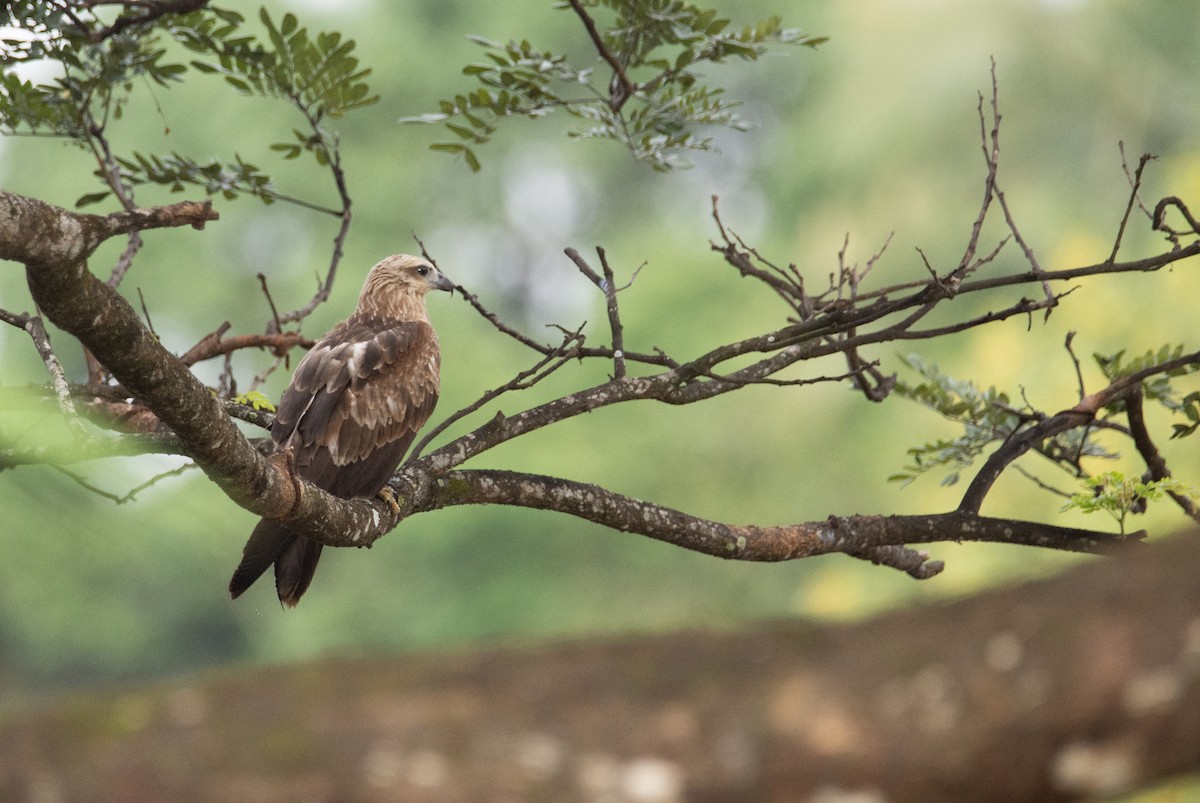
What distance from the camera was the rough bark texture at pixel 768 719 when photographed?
1668 mm

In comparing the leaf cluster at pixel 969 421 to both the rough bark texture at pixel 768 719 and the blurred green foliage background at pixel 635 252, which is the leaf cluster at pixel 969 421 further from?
the blurred green foliage background at pixel 635 252

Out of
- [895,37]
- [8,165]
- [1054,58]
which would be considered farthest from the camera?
[8,165]

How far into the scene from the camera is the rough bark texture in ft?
5.47

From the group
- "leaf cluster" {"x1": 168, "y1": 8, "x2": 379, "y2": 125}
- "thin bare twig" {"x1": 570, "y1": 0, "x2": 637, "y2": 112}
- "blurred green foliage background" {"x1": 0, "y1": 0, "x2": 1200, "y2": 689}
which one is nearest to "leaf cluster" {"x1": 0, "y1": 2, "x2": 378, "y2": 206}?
"leaf cluster" {"x1": 168, "y1": 8, "x2": 379, "y2": 125}

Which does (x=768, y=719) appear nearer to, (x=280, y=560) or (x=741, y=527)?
(x=741, y=527)

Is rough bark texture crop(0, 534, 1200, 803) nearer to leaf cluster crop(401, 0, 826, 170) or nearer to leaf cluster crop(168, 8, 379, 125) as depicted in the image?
leaf cluster crop(401, 0, 826, 170)

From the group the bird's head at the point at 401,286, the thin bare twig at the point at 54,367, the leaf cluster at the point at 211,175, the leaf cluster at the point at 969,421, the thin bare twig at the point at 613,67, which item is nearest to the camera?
the thin bare twig at the point at 54,367

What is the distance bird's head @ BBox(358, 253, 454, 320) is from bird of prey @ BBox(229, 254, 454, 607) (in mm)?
461

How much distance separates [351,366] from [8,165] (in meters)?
20.6

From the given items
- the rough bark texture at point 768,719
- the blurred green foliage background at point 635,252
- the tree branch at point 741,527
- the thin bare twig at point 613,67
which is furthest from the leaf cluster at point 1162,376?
the blurred green foliage background at point 635,252

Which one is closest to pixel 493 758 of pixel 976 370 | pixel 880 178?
pixel 976 370

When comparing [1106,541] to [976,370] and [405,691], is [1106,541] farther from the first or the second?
[976,370]

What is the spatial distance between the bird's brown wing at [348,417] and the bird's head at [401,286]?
0.64 meters

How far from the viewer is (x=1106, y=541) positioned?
13.4 ft
